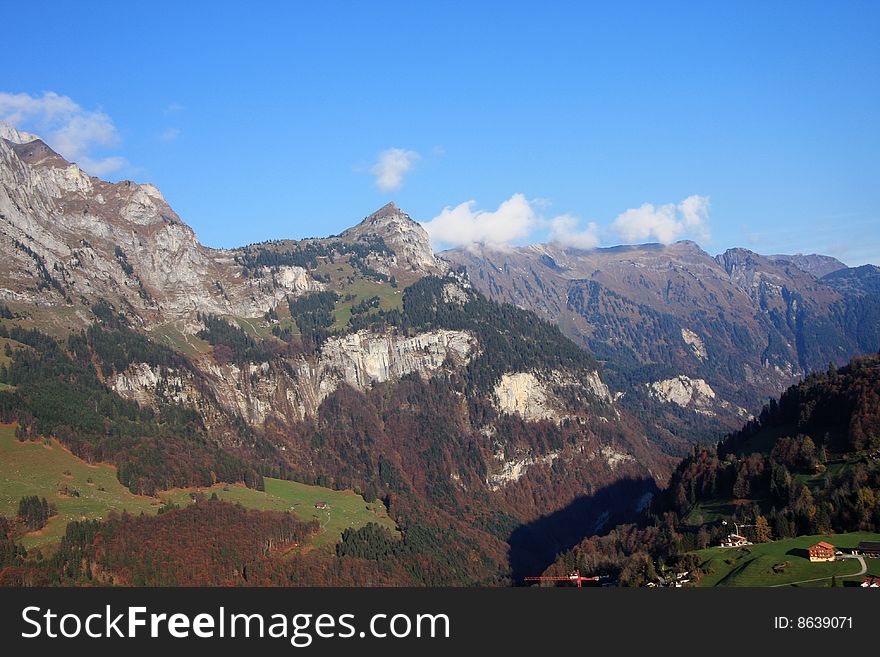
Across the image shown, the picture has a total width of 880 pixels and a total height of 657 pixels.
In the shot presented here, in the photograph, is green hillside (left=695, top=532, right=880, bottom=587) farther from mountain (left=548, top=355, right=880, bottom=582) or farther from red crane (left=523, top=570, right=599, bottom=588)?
red crane (left=523, top=570, right=599, bottom=588)

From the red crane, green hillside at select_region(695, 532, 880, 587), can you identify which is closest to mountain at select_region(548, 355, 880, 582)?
green hillside at select_region(695, 532, 880, 587)

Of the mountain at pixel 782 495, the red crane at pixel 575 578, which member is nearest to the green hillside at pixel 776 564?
the mountain at pixel 782 495

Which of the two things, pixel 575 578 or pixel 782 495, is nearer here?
pixel 575 578

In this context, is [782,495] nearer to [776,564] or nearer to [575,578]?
[575,578]

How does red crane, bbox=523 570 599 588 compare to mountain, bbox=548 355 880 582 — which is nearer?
mountain, bbox=548 355 880 582

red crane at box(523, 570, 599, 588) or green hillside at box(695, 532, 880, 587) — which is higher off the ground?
green hillside at box(695, 532, 880, 587)

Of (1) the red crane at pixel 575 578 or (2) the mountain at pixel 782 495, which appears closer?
(2) the mountain at pixel 782 495

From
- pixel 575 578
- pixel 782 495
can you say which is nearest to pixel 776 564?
pixel 782 495

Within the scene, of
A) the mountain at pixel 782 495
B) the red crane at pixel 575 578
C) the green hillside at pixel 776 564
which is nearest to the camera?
the green hillside at pixel 776 564

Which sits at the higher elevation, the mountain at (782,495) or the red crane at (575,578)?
the mountain at (782,495)

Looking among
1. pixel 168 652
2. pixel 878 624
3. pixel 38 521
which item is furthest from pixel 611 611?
pixel 38 521

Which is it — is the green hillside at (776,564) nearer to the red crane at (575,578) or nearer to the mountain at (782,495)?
the mountain at (782,495)

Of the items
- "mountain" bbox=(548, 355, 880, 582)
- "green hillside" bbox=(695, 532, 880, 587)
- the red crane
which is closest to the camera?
"green hillside" bbox=(695, 532, 880, 587)

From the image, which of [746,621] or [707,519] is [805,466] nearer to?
[707,519]
